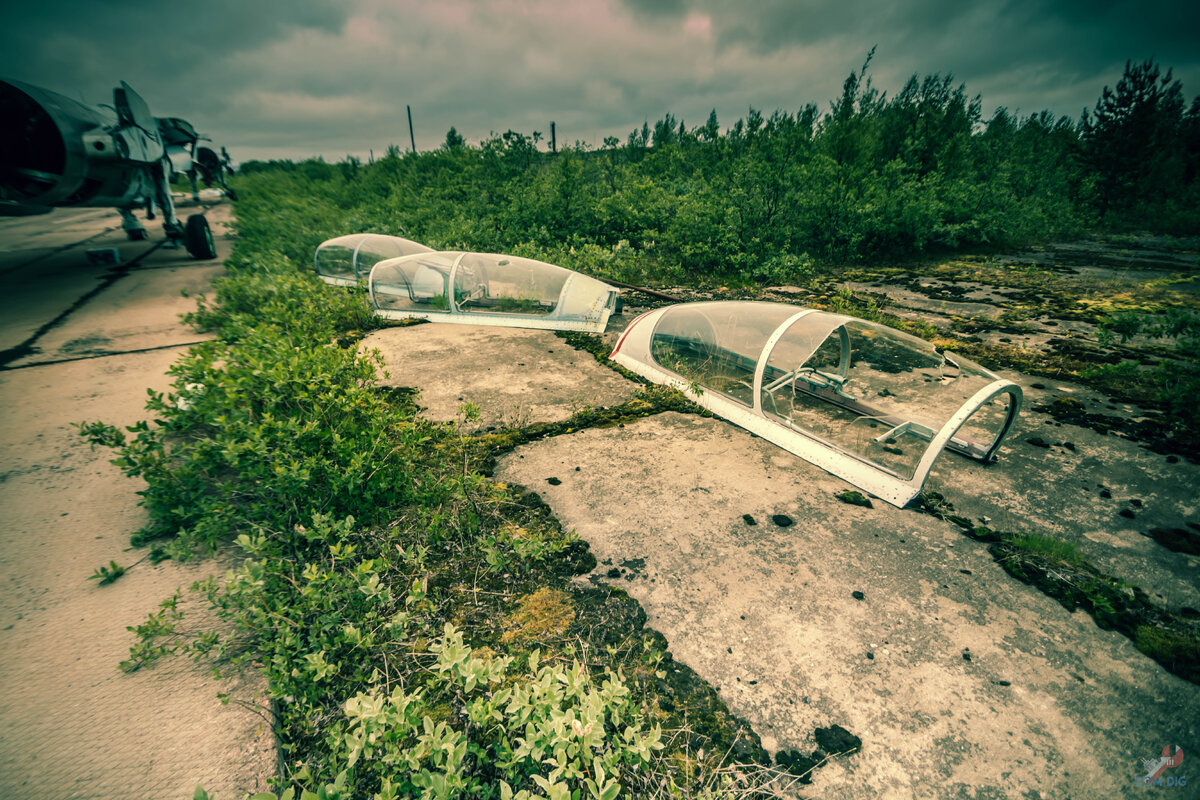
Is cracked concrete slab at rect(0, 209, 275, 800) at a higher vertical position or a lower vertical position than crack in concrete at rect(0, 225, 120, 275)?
lower

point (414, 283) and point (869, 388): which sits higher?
point (414, 283)

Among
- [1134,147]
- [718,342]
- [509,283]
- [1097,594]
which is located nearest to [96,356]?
[509,283]

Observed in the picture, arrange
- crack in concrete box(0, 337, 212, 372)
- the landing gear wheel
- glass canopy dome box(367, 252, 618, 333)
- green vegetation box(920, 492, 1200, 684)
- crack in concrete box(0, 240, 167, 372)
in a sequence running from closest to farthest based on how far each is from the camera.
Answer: green vegetation box(920, 492, 1200, 684)
crack in concrete box(0, 337, 212, 372)
crack in concrete box(0, 240, 167, 372)
glass canopy dome box(367, 252, 618, 333)
the landing gear wheel

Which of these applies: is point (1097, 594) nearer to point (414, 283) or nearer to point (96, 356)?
point (414, 283)

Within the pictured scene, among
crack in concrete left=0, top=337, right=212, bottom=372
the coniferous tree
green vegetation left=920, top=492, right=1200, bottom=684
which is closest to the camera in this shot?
green vegetation left=920, top=492, right=1200, bottom=684

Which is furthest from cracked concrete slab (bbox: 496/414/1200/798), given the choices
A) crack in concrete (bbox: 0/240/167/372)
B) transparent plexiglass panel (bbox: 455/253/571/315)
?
crack in concrete (bbox: 0/240/167/372)

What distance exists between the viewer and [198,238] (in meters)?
10.9

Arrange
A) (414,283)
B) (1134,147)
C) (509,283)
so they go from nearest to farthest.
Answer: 1. (509,283)
2. (414,283)
3. (1134,147)

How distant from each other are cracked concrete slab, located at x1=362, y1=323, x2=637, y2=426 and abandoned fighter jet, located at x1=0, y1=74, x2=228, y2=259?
6618mm

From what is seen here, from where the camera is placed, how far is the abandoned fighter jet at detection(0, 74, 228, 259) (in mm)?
7242

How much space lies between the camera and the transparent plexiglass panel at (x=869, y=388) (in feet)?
12.2

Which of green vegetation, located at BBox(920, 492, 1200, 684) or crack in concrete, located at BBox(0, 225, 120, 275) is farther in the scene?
crack in concrete, located at BBox(0, 225, 120, 275)

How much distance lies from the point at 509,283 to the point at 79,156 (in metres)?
8.10

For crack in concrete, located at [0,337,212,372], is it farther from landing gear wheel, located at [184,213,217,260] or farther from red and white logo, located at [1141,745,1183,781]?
red and white logo, located at [1141,745,1183,781]
